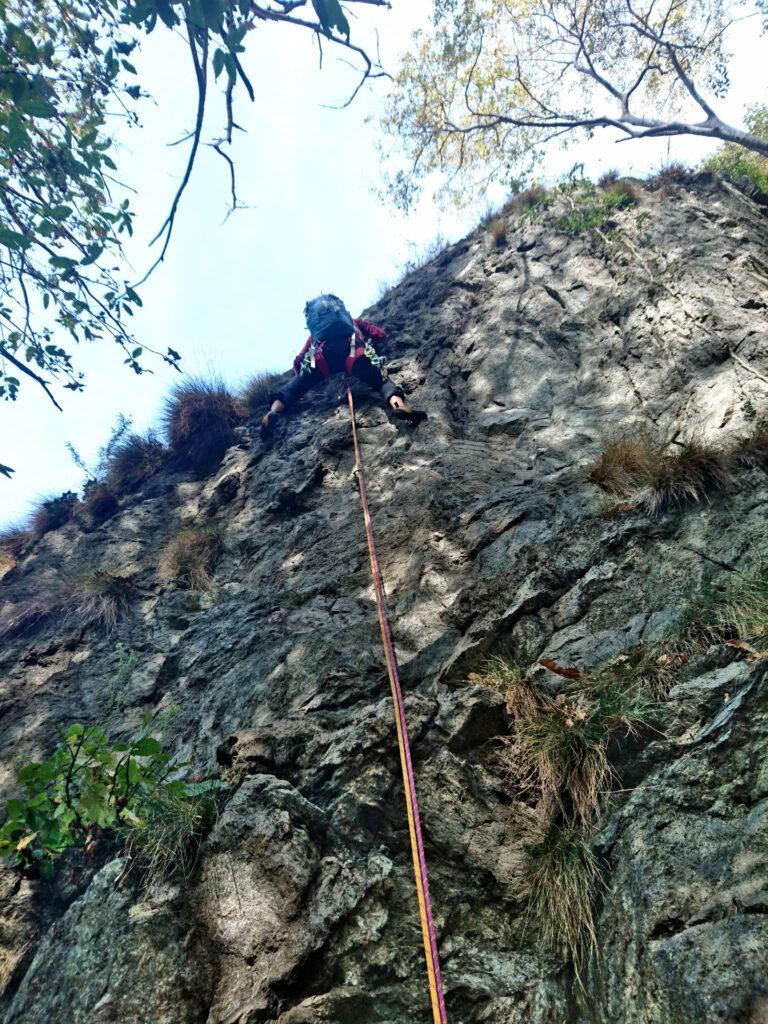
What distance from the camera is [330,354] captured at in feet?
27.1

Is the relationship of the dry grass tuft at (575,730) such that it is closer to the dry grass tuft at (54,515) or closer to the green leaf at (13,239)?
the green leaf at (13,239)

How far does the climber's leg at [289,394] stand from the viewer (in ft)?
24.9

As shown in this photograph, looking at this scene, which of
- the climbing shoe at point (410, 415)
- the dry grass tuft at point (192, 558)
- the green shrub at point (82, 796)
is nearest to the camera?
the green shrub at point (82, 796)

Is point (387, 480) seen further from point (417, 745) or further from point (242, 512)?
point (417, 745)

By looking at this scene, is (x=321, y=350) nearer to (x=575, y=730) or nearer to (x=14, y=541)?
(x=14, y=541)

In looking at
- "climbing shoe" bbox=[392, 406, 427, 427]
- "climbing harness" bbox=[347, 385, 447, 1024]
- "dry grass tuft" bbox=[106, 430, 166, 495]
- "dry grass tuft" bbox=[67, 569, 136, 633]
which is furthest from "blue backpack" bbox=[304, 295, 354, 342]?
"climbing harness" bbox=[347, 385, 447, 1024]

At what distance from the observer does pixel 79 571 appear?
239 inches

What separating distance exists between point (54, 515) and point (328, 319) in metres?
4.48

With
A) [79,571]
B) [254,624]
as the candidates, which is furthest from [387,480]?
[79,571]

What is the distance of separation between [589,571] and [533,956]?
2056 millimetres

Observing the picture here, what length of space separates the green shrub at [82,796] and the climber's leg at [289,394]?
208 inches

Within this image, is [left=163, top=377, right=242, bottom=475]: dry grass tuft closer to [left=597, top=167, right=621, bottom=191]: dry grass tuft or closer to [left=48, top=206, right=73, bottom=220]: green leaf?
[left=48, top=206, right=73, bottom=220]: green leaf

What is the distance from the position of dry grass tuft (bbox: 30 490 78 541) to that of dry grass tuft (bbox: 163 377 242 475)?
1.45m

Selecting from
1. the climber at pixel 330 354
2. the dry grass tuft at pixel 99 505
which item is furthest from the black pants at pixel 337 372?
the dry grass tuft at pixel 99 505
